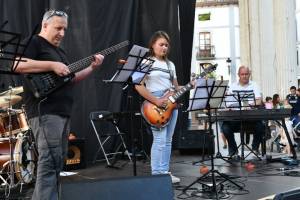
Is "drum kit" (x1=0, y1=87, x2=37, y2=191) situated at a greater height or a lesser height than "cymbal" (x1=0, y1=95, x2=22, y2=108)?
lesser

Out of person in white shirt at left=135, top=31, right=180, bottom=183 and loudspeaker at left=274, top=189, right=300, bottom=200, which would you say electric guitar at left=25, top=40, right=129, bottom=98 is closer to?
person in white shirt at left=135, top=31, right=180, bottom=183

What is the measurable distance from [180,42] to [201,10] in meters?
42.5

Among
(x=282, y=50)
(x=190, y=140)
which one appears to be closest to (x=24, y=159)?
(x=190, y=140)

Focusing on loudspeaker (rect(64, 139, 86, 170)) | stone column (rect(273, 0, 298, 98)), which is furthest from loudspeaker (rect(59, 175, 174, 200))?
stone column (rect(273, 0, 298, 98))

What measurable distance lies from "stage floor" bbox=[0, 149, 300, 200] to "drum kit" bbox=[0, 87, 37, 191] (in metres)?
0.20

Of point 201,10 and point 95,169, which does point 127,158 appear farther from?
point 201,10

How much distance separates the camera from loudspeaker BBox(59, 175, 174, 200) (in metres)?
3.35

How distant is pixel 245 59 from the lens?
23.2 metres

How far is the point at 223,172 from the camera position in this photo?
7.00 metres

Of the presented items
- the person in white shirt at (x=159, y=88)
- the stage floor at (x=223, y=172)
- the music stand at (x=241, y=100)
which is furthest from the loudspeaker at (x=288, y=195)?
the music stand at (x=241, y=100)

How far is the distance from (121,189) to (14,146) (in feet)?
9.44

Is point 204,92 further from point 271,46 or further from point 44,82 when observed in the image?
point 271,46

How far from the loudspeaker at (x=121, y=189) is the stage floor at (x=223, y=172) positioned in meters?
1.82

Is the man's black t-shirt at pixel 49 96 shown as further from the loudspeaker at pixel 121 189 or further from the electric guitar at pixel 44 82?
the loudspeaker at pixel 121 189
